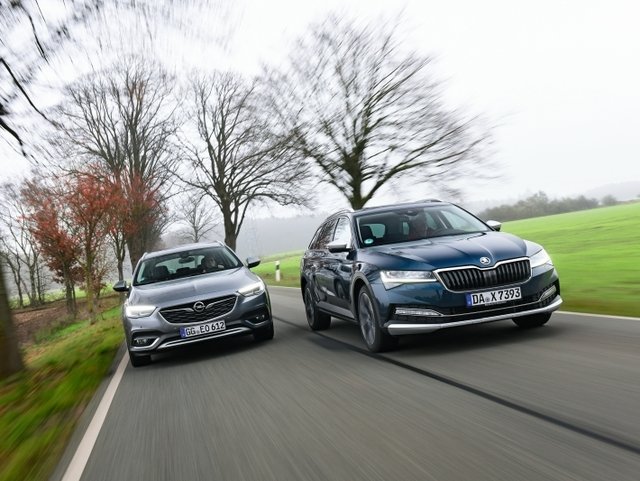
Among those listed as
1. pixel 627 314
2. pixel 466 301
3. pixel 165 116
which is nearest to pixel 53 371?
pixel 466 301

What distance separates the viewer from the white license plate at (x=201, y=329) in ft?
27.9

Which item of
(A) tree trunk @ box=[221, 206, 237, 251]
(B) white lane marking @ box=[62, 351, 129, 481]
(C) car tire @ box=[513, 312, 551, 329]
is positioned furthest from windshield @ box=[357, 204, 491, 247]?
(A) tree trunk @ box=[221, 206, 237, 251]

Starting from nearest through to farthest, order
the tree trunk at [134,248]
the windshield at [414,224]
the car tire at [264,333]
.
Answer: the windshield at [414,224]
the car tire at [264,333]
the tree trunk at [134,248]

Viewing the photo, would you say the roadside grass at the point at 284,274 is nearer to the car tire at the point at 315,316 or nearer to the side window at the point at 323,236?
the car tire at the point at 315,316

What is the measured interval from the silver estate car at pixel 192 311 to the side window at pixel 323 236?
1.16 metres

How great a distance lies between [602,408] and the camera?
4.33 meters

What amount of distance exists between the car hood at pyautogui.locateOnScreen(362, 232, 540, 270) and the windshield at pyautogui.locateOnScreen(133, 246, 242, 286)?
Result: 340 cm

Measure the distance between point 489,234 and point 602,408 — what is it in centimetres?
366

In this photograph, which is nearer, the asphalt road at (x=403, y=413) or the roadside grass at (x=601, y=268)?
the asphalt road at (x=403, y=413)

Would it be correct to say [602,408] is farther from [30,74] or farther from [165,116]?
[165,116]

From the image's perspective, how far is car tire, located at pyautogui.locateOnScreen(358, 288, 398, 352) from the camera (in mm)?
7260

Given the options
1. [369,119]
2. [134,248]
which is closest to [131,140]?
[134,248]

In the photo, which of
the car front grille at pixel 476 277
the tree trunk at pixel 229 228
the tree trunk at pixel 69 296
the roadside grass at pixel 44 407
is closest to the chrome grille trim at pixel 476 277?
the car front grille at pixel 476 277

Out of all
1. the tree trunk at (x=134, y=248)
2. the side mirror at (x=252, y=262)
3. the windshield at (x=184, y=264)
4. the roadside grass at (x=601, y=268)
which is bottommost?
the roadside grass at (x=601, y=268)
